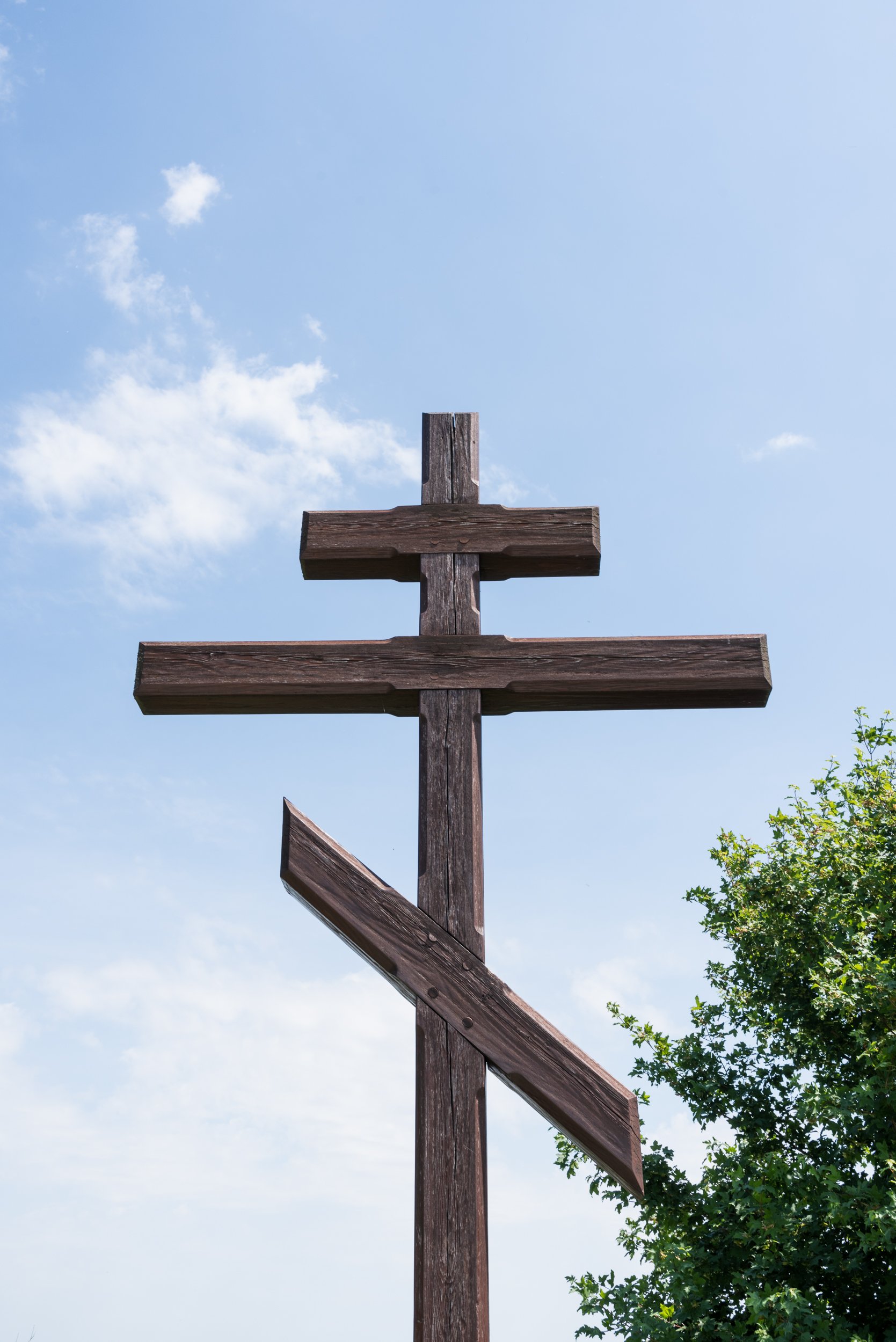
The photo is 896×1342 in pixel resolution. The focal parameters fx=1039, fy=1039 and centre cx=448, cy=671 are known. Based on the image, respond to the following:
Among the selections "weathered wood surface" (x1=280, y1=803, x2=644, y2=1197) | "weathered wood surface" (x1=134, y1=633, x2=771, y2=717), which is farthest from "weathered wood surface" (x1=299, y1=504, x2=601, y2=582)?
"weathered wood surface" (x1=280, y1=803, x2=644, y2=1197)

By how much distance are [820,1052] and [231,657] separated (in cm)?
719

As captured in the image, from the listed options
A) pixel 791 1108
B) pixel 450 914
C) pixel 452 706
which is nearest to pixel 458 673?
pixel 452 706

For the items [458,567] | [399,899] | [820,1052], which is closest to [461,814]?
[399,899]

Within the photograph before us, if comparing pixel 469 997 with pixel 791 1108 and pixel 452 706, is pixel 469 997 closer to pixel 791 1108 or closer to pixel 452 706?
pixel 452 706

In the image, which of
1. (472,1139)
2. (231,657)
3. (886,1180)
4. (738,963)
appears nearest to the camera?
(472,1139)

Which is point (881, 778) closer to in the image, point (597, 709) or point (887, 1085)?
point (887, 1085)

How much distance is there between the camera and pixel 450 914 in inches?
148

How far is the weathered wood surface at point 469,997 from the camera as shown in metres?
3.51

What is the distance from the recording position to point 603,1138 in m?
3.49

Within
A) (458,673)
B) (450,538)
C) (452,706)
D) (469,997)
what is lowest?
(469,997)

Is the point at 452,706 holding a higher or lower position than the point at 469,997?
higher

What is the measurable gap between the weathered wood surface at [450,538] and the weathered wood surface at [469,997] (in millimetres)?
1226

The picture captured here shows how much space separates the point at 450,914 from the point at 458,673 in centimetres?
95

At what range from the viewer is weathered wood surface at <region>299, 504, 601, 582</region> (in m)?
4.44
